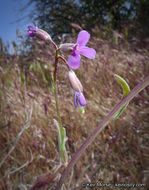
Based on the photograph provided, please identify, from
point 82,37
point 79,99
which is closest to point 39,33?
point 82,37

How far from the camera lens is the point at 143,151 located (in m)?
1.07

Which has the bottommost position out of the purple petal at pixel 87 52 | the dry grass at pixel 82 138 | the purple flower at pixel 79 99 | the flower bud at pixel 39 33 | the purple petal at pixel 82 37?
the dry grass at pixel 82 138

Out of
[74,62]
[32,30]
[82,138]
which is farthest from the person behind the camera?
[82,138]

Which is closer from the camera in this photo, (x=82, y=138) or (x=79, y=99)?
(x=79, y=99)

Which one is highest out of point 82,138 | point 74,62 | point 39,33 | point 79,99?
point 39,33

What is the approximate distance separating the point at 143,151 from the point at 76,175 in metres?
0.43

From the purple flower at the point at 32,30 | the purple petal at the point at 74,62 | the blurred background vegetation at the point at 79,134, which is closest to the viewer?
the purple petal at the point at 74,62

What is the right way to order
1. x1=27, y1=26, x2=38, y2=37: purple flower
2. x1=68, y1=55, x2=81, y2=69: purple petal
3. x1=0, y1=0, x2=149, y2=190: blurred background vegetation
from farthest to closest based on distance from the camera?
x1=0, y1=0, x2=149, y2=190: blurred background vegetation → x1=27, y1=26, x2=38, y2=37: purple flower → x1=68, y1=55, x2=81, y2=69: purple petal

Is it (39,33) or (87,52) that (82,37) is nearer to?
(87,52)

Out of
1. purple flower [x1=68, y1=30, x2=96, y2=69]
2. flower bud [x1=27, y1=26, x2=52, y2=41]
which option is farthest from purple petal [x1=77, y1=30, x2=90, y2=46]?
flower bud [x1=27, y1=26, x2=52, y2=41]

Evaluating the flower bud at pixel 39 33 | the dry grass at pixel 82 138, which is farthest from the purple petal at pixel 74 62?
the dry grass at pixel 82 138

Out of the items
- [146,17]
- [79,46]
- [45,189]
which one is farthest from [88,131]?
[146,17]

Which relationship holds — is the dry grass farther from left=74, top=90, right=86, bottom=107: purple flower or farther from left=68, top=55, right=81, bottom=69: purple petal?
left=68, top=55, right=81, bottom=69: purple petal

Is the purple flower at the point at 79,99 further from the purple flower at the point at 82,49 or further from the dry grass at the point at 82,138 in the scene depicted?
the dry grass at the point at 82,138
